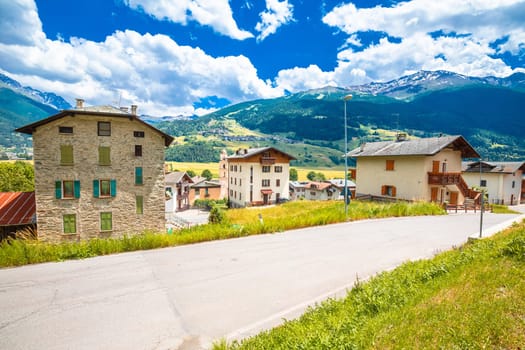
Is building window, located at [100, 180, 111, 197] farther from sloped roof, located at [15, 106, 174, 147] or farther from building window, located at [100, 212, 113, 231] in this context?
sloped roof, located at [15, 106, 174, 147]

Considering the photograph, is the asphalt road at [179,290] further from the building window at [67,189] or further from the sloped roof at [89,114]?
the sloped roof at [89,114]

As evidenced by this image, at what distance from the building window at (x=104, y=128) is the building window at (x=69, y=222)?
27.3 feet

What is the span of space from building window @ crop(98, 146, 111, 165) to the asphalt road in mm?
20362

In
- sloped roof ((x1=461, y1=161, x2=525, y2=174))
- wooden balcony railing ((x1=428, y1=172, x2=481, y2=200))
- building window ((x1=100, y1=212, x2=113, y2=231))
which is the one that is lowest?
building window ((x1=100, y1=212, x2=113, y2=231))

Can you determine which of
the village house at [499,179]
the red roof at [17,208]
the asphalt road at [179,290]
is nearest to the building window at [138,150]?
the red roof at [17,208]

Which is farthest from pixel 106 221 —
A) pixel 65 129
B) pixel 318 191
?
pixel 318 191

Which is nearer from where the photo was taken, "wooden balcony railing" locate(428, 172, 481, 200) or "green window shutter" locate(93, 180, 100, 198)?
"green window shutter" locate(93, 180, 100, 198)

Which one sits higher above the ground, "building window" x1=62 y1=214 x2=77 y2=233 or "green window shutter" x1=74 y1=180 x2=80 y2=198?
"green window shutter" x1=74 y1=180 x2=80 y2=198

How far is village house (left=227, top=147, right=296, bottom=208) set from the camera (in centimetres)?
5125

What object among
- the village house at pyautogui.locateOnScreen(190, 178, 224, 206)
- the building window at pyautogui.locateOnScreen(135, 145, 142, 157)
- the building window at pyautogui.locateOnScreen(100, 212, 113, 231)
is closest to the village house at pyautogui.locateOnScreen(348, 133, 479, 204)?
the building window at pyautogui.locateOnScreen(135, 145, 142, 157)

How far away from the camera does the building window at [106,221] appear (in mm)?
25172

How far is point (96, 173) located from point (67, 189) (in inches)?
109

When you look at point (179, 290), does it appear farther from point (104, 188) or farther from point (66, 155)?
point (66, 155)

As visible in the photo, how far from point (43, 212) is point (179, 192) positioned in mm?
36525
